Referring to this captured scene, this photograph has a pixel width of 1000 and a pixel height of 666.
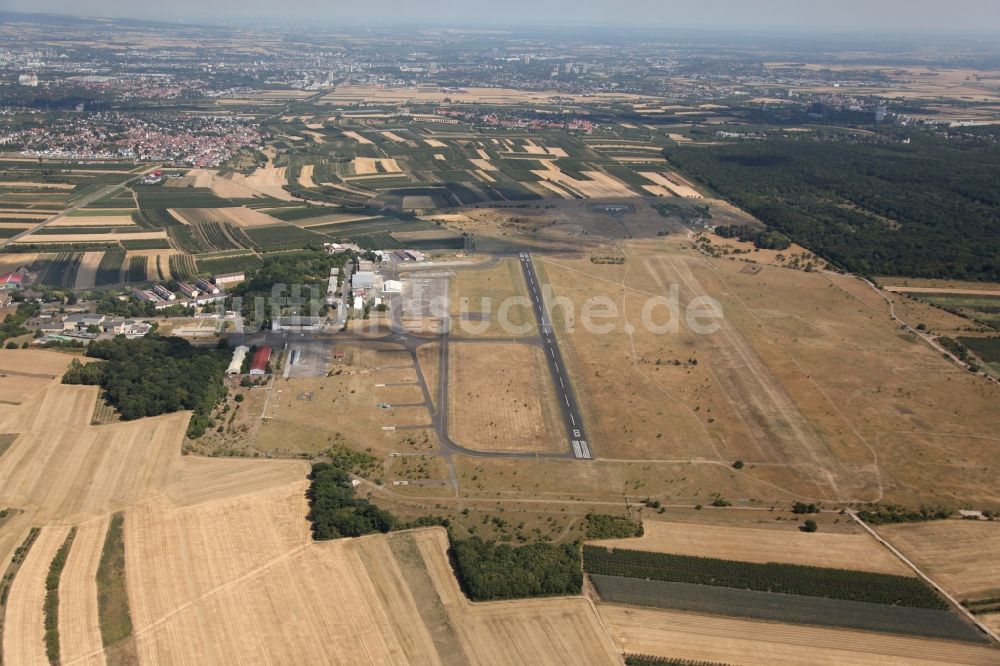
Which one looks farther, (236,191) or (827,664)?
(236,191)

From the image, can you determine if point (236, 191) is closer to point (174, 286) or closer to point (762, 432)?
point (174, 286)

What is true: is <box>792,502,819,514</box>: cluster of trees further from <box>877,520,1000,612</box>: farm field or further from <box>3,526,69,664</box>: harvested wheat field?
<box>3,526,69,664</box>: harvested wheat field

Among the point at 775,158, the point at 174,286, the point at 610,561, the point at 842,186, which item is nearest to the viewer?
the point at 610,561

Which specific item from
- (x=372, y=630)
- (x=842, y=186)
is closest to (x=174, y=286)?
(x=372, y=630)

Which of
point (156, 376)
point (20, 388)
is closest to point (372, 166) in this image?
point (156, 376)

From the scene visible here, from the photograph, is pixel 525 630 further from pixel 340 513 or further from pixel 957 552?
pixel 957 552

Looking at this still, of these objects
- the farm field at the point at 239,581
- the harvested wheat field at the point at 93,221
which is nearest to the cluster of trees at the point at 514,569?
the farm field at the point at 239,581

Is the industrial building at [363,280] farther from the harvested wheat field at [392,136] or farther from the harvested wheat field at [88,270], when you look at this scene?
the harvested wheat field at [392,136]
